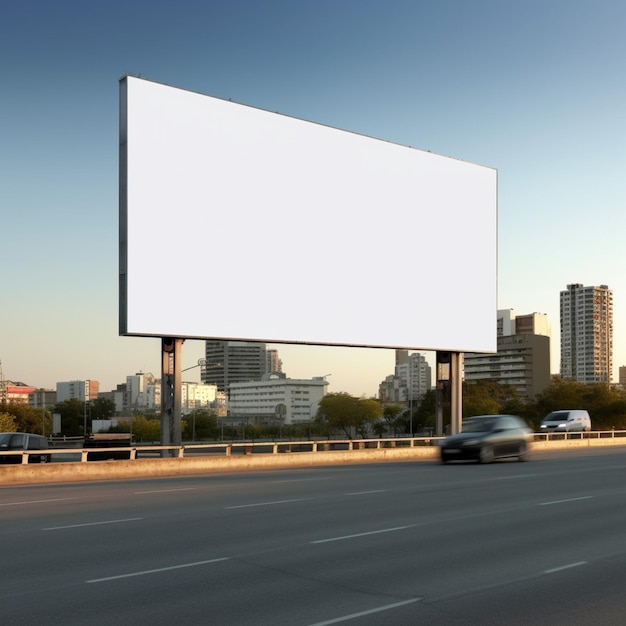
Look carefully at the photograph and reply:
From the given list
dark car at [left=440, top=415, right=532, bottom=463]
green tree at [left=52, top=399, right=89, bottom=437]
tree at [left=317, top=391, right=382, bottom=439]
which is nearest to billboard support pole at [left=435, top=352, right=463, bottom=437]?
dark car at [left=440, top=415, right=532, bottom=463]

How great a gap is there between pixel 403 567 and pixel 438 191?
33.6 m

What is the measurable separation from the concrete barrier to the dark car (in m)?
6.15

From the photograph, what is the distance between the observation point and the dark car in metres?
29.6

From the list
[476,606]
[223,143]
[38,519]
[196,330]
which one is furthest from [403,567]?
[223,143]

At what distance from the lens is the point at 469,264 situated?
4350 centimetres

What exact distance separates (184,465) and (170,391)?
10.4 feet

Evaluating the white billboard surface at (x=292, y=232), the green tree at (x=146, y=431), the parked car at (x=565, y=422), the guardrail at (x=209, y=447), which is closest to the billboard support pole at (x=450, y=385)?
the white billboard surface at (x=292, y=232)

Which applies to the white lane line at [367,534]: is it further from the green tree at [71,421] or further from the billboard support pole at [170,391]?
the green tree at [71,421]

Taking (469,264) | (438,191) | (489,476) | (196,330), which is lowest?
(489,476)

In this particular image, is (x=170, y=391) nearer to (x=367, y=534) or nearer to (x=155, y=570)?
(x=367, y=534)

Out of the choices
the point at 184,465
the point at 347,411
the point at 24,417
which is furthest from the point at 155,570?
the point at 347,411

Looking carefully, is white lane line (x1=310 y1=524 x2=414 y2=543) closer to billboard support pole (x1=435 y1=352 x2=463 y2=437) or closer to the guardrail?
the guardrail

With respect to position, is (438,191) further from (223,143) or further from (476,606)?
(476,606)

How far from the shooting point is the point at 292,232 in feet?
117
